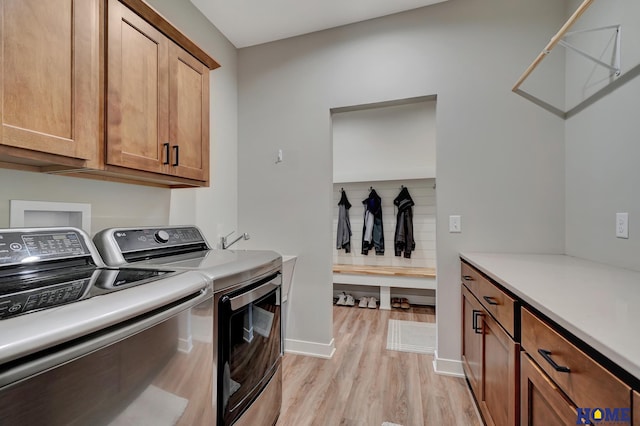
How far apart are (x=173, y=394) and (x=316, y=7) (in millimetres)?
2499

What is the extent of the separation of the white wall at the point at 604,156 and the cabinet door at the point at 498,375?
28.1 inches

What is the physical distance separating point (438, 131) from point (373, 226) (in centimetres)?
189

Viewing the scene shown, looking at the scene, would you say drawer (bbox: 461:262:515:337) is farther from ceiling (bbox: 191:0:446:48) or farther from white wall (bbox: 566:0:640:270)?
ceiling (bbox: 191:0:446:48)

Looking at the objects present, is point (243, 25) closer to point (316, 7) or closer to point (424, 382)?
point (316, 7)

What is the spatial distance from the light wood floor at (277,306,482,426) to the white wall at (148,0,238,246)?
130 centimetres

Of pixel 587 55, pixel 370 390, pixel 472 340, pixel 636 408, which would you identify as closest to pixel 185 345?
pixel 636 408

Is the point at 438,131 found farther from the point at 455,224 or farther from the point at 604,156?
the point at 604,156

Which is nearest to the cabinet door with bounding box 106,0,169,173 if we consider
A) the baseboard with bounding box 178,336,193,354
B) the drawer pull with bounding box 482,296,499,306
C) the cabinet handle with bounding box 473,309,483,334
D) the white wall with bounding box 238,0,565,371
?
the baseboard with bounding box 178,336,193,354

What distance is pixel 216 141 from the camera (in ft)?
7.66

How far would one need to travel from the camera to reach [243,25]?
233 centimetres

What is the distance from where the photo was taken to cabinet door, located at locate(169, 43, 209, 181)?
1507mm

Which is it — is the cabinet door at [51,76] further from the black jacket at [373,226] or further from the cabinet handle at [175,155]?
the black jacket at [373,226]

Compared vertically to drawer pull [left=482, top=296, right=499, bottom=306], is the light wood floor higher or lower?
lower

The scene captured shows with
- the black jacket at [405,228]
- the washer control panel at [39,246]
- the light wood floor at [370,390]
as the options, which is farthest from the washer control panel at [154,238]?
the black jacket at [405,228]
